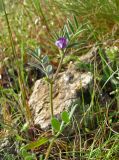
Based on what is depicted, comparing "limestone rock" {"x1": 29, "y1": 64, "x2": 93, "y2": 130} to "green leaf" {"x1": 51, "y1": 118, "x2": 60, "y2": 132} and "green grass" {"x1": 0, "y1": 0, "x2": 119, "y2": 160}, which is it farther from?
"green leaf" {"x1": 51, "y1": 118, "x2": 60, "y2": 132}

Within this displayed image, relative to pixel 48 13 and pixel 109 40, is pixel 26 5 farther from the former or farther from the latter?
pixel 109 40

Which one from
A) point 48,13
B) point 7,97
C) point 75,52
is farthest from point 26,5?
point 7,97

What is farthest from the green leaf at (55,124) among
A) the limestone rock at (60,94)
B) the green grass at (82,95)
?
the limestone rock at (60,94)

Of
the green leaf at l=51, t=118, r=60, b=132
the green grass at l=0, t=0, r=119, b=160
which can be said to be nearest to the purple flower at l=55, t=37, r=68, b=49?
the green grass at l=0, t=0, r=119, b=160

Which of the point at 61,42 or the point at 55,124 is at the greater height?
the point at 61,42

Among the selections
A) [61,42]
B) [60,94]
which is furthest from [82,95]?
[61,42]

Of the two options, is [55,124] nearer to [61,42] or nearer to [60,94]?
[61,42]
